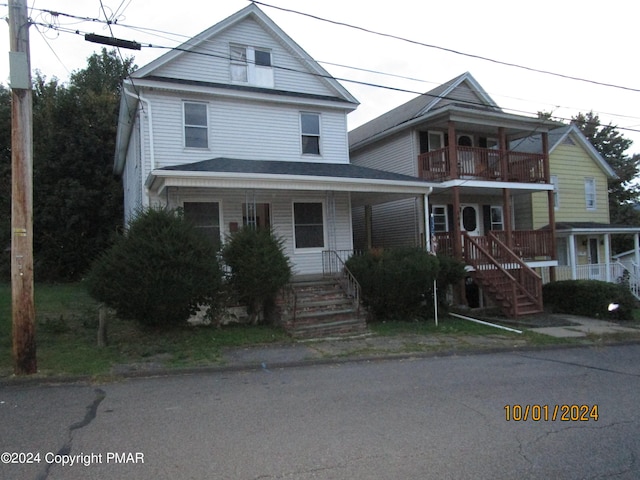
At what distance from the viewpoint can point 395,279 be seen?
12141 millimetres

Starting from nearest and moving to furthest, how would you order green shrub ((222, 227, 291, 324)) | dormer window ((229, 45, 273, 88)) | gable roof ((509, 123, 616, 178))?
1. green shrub ((222, 227, 291, 324))
2. dormer window ((229, 45, 273, 88))
3. gable roof ((509, 123, 616, 178))

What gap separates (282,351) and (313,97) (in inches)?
369

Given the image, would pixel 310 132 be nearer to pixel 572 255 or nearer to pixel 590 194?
pixel 572 255

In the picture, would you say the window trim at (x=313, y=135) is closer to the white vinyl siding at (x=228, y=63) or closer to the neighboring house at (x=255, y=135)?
the neighboring house at (x=255, y=135)

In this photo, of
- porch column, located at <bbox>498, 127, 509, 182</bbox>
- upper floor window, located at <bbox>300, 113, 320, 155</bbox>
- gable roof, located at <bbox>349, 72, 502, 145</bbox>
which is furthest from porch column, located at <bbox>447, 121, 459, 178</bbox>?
upper floor window, located at <bbox>300, 113, 320, 155</bbox>

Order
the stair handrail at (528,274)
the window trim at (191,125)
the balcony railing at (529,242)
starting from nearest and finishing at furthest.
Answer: the window trim at (191,125)
the stair handrail at (528,274)
the balcony railing at (529,242)

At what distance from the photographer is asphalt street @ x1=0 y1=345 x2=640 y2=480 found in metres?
3.96

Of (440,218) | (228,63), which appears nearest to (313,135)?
(228,63)

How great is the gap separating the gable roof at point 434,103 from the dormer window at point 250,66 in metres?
5.44

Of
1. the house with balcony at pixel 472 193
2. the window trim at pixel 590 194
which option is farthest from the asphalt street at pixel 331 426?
the window trim at pixel 590 194

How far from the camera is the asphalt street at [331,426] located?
3.96m

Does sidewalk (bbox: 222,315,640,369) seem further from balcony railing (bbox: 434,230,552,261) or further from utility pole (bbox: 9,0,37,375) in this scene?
balcony railing (bbox: 434,230,552,261)

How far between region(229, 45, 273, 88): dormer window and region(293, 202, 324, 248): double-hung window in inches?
160
